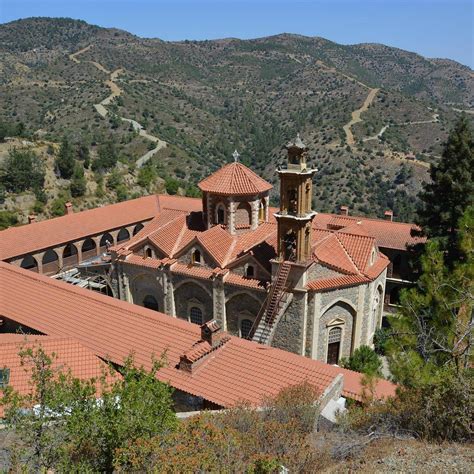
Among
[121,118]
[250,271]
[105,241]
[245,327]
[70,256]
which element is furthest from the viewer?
[121,118]

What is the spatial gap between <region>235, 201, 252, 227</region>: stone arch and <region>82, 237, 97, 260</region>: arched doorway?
15284mm

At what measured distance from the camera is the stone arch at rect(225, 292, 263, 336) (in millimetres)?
24672

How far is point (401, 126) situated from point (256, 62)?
84.9 metres

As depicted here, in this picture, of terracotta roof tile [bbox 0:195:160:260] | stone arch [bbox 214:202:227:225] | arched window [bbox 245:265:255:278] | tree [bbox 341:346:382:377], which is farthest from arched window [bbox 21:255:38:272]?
tree [bbox 341:346:382:377]

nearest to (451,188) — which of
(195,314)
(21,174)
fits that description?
(195,314)

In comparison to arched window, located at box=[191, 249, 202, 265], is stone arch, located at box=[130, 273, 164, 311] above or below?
below

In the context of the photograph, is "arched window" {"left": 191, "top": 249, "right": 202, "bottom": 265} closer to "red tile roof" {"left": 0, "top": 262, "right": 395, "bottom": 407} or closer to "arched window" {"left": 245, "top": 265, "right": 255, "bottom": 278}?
"arched window" {"left": 245, "top": 265, "right": 255, "bottom": 278}

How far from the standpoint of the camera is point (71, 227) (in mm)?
36719

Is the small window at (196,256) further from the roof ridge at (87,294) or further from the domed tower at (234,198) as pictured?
the roof ridge at (87,294)

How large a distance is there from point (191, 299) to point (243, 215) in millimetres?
5802

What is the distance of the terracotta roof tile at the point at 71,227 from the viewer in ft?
108

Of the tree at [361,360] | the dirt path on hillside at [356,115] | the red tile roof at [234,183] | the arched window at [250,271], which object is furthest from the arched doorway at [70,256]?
the dirt path on hillside at [356,115]

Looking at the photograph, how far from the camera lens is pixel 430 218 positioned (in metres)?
29.0

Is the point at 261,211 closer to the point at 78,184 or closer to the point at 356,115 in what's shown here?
the point at 78,184
